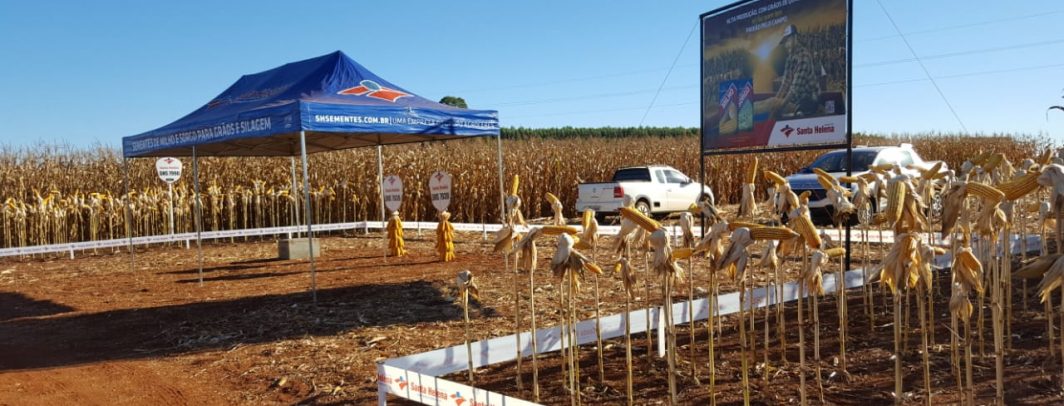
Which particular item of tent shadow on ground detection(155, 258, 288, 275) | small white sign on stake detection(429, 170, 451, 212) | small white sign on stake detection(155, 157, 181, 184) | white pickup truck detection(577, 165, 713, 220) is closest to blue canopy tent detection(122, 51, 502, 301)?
small white sign on stake detection(155, 157, 181, 184)

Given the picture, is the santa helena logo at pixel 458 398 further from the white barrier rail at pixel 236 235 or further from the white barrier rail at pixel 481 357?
the white barrier rail at pixel 236 235

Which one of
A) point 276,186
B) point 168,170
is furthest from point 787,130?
point 276,186

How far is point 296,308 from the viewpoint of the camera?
28.2 feet

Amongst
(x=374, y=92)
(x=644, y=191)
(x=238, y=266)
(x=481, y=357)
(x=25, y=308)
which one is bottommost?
(x=25, y=308)

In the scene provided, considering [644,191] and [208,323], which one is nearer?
[208,323]

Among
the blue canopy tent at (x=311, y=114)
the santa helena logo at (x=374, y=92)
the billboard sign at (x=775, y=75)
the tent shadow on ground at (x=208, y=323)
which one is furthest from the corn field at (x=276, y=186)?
the billboard sign at (x=775, y=75)

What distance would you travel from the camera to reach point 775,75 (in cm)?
1048

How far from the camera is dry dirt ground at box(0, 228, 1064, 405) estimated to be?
16.0 ft

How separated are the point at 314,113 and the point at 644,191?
13.2m

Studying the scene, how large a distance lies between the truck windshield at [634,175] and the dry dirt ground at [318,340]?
922 cm

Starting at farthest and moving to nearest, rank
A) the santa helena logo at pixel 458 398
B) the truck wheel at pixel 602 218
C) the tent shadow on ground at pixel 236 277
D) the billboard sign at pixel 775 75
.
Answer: the truck wheel at pixel 602 218, the tent shadow on ground at pixel 236 277, the billboard sign at pixel 775 75, the santa helena logo at pixel 458 398

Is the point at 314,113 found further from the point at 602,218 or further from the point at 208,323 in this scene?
the point at 602,218

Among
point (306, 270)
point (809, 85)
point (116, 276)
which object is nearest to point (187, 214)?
point (116, 276)

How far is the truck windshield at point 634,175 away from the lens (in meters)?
21.1
